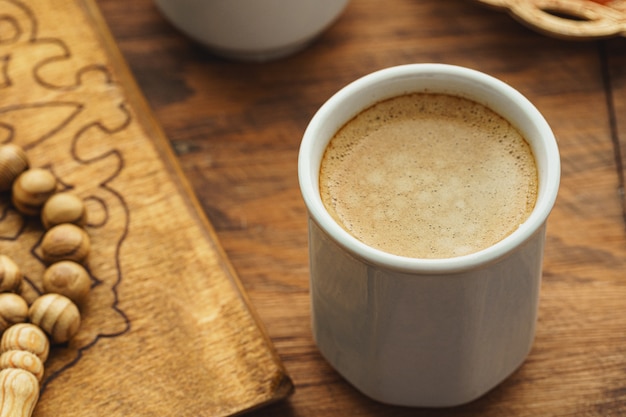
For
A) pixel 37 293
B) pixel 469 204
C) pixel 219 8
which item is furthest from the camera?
pixel 219 8

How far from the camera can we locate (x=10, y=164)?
2.43 ft

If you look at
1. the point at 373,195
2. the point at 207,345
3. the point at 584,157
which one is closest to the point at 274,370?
the point at 207,345

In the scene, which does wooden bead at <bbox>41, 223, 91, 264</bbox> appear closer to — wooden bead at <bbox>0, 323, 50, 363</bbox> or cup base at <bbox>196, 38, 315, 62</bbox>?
wooden bead at <bbox>0, 323, 50, 363</bbox>

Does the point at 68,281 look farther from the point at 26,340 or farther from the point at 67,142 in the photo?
the point at 67,142

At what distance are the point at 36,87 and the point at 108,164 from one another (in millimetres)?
116

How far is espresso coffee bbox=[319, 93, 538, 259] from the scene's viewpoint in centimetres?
57

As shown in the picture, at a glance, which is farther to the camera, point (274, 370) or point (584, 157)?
point (584, 157)

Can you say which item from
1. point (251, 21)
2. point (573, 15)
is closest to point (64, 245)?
point (251, 21)

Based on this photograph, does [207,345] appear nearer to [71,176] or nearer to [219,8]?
[71,176]

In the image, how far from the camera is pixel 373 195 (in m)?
0.59

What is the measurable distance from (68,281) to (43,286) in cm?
3

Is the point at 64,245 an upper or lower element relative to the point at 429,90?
lower

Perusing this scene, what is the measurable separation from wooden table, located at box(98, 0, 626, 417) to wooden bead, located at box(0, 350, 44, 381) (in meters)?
0.16

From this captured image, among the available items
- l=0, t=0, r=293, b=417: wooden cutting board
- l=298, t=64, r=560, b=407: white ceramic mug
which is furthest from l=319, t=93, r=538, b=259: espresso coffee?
l=0, t=0, r=293, b=417: wooden cutting board
